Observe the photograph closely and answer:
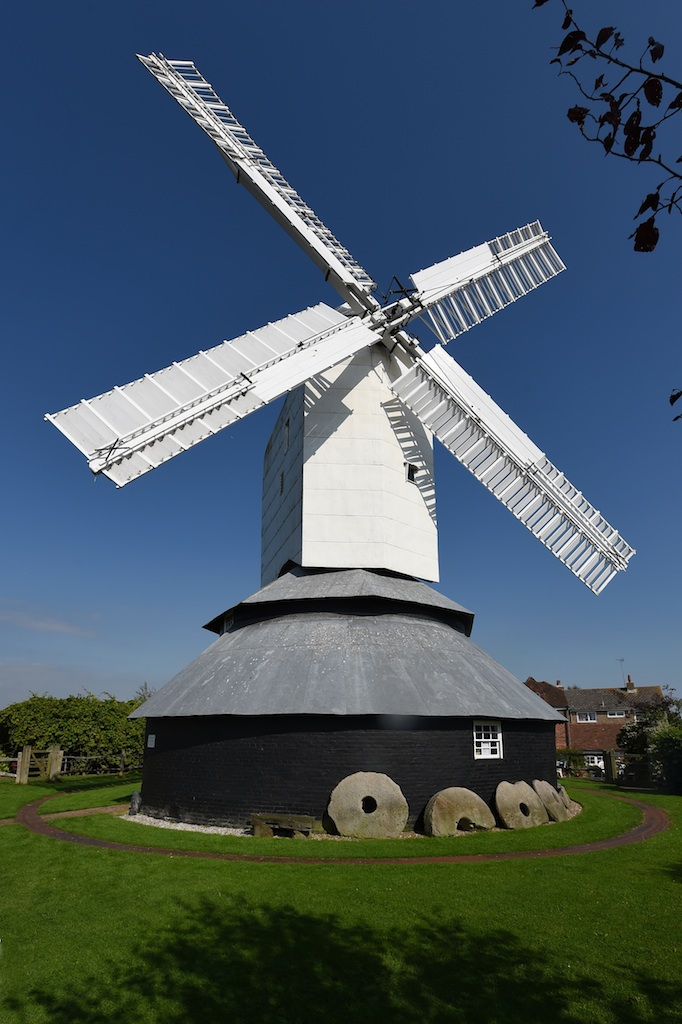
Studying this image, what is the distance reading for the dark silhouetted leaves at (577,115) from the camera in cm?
350

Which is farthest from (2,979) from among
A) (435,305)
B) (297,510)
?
(435,305)

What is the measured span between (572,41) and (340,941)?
29.6 feet

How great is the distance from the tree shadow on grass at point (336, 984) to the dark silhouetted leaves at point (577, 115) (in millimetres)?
7319

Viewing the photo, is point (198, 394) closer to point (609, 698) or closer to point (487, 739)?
point (487, 739)

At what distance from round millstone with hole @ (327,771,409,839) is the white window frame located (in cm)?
266

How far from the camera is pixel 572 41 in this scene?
314 centimetres

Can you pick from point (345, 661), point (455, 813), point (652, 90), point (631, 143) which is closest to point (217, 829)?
point (345, 661)

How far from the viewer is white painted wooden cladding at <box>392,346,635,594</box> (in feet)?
64.1

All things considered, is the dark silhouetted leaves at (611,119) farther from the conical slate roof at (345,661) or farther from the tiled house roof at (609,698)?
the tiled house roof at (609,698)

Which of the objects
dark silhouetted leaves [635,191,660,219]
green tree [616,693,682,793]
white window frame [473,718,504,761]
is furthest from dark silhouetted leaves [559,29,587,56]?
green tree [616,693,682,793]

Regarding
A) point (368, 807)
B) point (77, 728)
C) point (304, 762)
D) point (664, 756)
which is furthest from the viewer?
point (77, 728)

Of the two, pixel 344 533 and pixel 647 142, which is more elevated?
pixel 344 533

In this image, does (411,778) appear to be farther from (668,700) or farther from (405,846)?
(668,700)

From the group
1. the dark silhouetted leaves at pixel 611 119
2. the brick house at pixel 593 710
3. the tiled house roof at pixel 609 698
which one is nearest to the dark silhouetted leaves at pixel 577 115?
the dark silhouetted leaves at pixel 611 119
